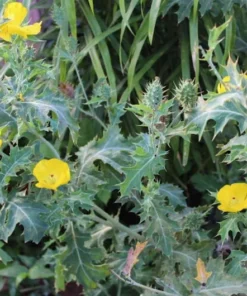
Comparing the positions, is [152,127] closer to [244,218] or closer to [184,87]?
Result: [184,87]

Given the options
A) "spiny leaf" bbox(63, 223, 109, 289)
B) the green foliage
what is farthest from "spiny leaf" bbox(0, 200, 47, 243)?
"spiny leaf" bbox(63, 223, 109, 289)

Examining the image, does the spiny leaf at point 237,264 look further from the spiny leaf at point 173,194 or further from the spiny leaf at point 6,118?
the spiny leaf at point 6,118

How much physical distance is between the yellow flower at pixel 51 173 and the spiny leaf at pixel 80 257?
0.54 ft

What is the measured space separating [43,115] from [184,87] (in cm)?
27

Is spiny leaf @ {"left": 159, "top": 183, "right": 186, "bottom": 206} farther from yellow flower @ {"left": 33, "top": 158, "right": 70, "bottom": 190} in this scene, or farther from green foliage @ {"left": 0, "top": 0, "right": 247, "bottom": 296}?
yellow flower @ {"left": 33, "top": 158, "right": 70, "bottom": 190}

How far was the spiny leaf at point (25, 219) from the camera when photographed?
48.2 inches

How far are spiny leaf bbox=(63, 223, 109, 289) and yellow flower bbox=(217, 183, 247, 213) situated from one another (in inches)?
12.9

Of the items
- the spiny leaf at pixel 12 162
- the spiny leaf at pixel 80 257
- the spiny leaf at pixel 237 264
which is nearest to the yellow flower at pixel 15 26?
the spiny leaf at pixel 12 162

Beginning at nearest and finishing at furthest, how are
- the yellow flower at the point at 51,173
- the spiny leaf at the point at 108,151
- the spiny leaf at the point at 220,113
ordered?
the spiny leaf at the point at 220,113 → the yellow flower at the point at 51,173 → the spiny leaf at the point at 108,151

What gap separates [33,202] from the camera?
125 centimetres

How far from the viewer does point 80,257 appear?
139 cm

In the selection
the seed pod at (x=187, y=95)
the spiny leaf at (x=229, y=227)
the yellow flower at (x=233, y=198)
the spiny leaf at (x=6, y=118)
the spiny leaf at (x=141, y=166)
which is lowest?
the spiny leaf at (x=229, y=227)

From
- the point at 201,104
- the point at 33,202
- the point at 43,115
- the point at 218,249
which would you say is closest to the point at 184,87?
the point at 201,104

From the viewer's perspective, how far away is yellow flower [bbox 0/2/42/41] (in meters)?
1.19
